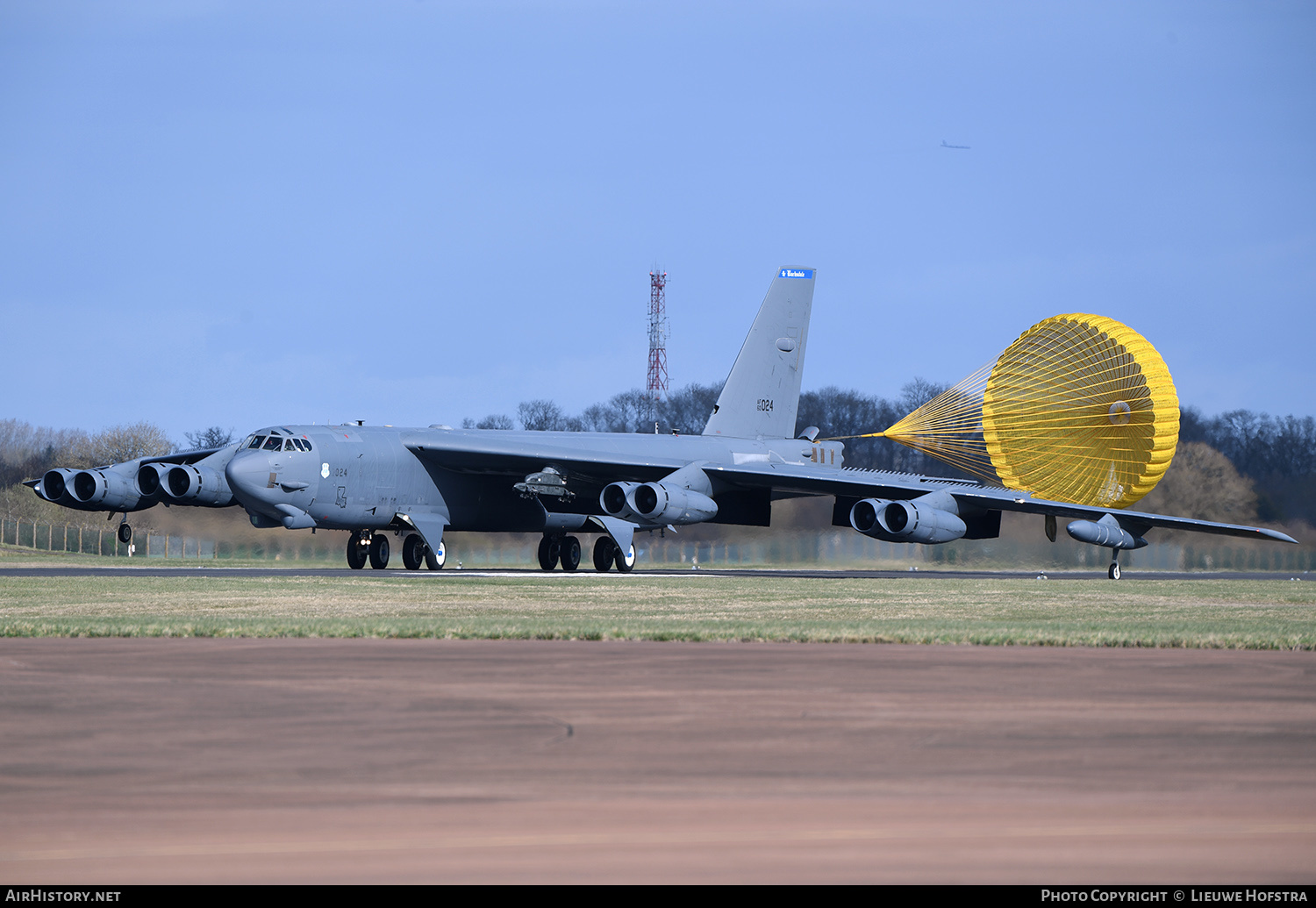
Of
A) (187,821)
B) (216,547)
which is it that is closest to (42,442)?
(216,547)

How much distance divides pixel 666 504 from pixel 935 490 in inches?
246

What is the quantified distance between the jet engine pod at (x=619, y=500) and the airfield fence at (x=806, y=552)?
5.74 metres

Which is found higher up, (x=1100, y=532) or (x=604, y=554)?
(x=1100, y=532)

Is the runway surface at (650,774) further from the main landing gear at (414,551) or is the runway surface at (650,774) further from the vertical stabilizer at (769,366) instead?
the vertical stabilizer at (769,366)

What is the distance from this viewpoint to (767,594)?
2459 centimetres

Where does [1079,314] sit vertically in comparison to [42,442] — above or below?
above

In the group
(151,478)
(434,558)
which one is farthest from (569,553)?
(151,478)

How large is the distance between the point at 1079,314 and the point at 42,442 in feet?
128

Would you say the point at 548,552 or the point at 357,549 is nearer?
the point at 357,549

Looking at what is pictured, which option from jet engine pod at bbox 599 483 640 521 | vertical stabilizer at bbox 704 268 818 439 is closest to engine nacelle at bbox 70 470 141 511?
jet engine pod at bbox 599 483 640 521

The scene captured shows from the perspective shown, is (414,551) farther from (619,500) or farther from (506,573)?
(619,500)

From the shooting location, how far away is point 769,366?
136ft

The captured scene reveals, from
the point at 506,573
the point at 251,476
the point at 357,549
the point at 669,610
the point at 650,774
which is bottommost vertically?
the point at 506,573
